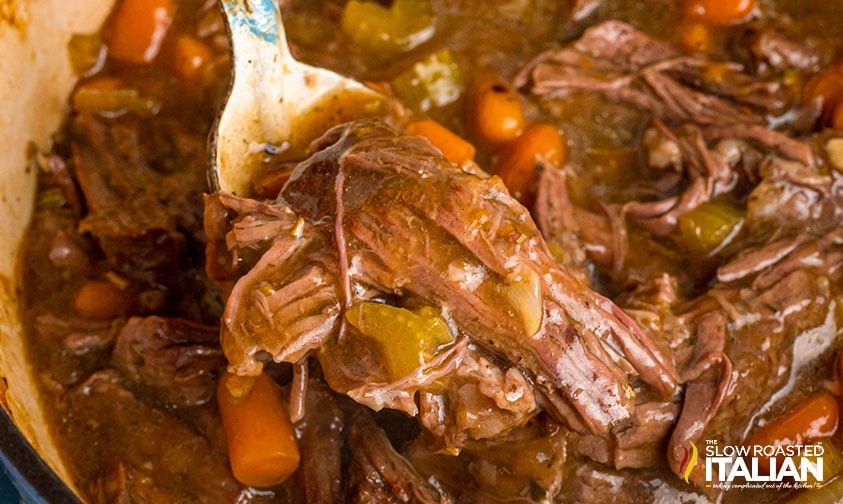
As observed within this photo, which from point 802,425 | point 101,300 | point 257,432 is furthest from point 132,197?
point 802,425

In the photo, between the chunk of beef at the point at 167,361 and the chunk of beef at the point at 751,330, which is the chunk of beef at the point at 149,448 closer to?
the chunk of beef at the point at 167,361

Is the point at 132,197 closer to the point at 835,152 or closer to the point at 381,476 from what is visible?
the point at 381,476

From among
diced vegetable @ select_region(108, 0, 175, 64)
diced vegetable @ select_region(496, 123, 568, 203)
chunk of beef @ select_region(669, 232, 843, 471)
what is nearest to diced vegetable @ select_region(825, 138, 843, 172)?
chunk of beef @ select_region(669, 232, 843, 471)

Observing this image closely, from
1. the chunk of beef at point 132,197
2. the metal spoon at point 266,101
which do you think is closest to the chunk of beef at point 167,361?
the chunk of beef at point 132,197

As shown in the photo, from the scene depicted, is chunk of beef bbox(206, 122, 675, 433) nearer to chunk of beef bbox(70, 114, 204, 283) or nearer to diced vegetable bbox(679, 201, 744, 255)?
chunk of beef bbox(70, 114, 204, 283)

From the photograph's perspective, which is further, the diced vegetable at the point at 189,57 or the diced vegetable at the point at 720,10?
the diced vegetable at the point at 720,10
